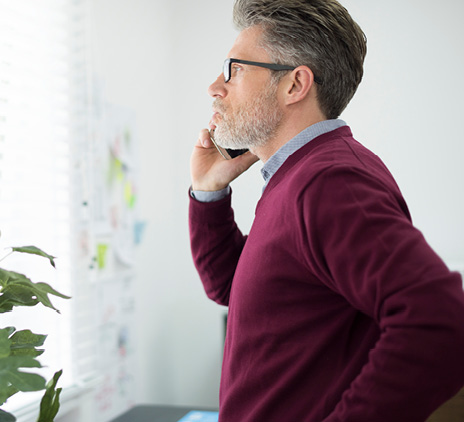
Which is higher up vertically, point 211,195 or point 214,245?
point 211,195

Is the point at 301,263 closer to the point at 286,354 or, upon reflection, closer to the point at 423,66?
the point at 286,354

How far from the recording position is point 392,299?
656 millimetres

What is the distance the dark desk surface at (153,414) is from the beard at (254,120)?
96 centimetres

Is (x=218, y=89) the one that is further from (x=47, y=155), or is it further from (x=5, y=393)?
(x=47, y=155)

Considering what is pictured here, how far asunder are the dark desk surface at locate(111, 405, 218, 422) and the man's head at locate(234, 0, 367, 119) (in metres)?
1.09

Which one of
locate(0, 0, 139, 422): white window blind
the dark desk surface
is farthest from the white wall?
the dark desk surface

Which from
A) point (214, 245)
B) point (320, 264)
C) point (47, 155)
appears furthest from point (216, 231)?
point (47, 155)

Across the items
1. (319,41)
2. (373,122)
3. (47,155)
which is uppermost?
(319,41)

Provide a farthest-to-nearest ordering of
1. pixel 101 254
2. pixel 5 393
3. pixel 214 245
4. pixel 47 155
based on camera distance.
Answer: pixel 101 254, pixel 47 155, pixel 214 245, pixel 5 393

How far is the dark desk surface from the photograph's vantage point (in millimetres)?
1609

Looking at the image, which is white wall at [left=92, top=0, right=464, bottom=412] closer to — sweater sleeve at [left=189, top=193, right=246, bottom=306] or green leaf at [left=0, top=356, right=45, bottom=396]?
sweater sleeve at [left=189, top=193, right=246, bottom=306]

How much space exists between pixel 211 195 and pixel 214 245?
0.41ft

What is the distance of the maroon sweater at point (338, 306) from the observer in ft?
2.15

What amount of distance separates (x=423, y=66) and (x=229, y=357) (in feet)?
6.92
